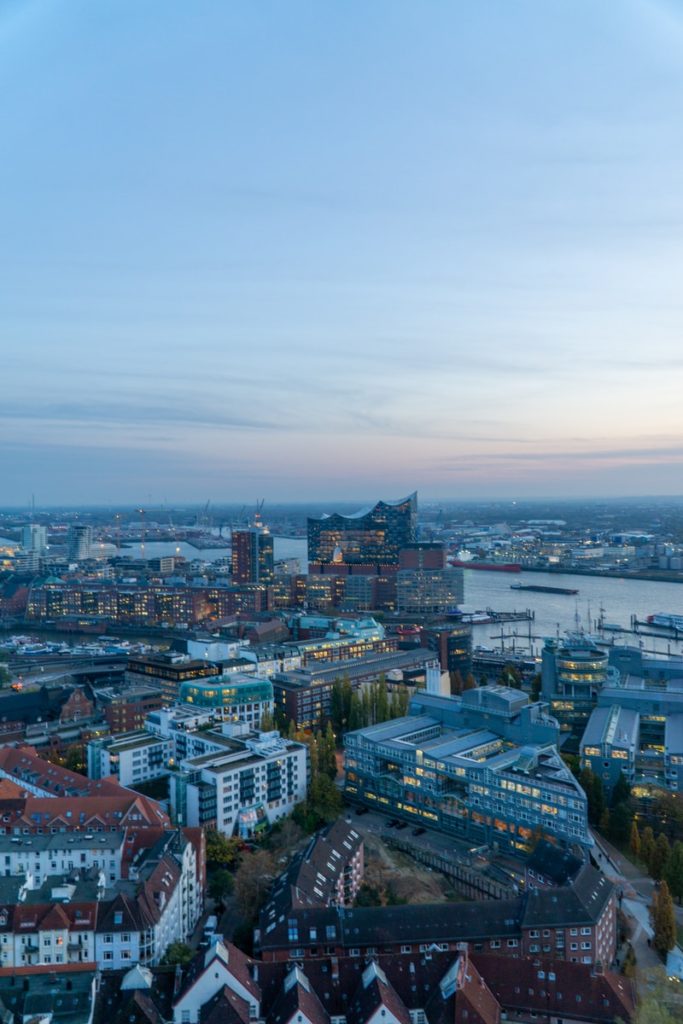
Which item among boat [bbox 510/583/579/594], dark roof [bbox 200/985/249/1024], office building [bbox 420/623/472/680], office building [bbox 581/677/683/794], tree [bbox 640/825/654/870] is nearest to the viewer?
dark roof [bbox 200/985/249/1024]

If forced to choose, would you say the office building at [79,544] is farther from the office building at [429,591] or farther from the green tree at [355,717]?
the green tree at [355,717]

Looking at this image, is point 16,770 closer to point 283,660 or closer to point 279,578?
point 283,660

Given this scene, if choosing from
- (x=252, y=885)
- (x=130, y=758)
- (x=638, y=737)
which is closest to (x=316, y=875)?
(x=252, y=885)

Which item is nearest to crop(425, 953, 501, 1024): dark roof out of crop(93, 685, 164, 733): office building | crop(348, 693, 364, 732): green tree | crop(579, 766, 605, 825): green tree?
crop(579, 766, 605, 825): green tree

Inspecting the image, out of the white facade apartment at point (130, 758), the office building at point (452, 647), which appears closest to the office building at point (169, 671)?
the white facade apartment at point (130, 758)

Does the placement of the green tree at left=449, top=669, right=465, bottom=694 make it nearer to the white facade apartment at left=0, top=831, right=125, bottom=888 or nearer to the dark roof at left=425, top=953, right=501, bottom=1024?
Result: the white facade apartment at left=0, top=831, right=125, bottom=888

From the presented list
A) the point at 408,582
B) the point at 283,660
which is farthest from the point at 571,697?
the point at 408,582
